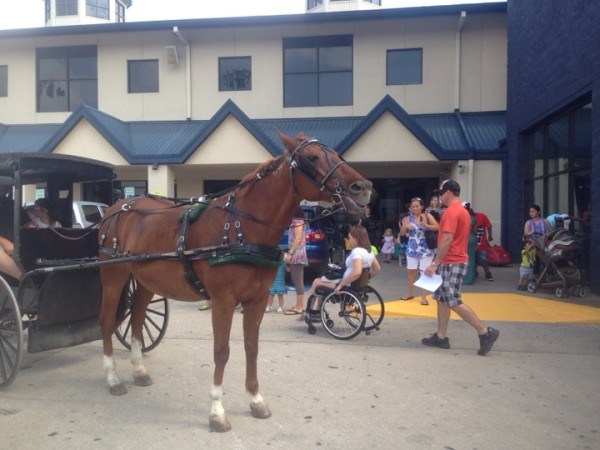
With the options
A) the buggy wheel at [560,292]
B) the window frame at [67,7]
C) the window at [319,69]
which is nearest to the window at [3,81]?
the window at [319,69]

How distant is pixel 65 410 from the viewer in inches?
168

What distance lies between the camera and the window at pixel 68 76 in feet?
62.7

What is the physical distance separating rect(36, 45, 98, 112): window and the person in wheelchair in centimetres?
1555

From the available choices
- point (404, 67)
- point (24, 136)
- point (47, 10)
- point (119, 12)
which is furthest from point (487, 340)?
point (119, 12)

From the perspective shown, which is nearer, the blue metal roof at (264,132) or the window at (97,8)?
the blue metal roof at (264,132)

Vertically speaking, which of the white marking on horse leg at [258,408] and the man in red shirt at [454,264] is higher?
the man in red shirt at [454,264]

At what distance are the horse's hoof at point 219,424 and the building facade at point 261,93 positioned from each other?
1207cm

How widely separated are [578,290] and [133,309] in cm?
798

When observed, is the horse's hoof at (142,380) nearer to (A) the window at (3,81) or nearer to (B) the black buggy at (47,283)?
(B) the black buggy at (47,283)

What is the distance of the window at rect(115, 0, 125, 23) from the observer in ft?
114

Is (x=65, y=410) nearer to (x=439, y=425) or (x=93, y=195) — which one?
(x=439, y=425)

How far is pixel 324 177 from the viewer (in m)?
3.55

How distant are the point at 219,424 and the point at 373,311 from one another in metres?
4.37

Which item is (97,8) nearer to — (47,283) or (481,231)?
(481,231)
